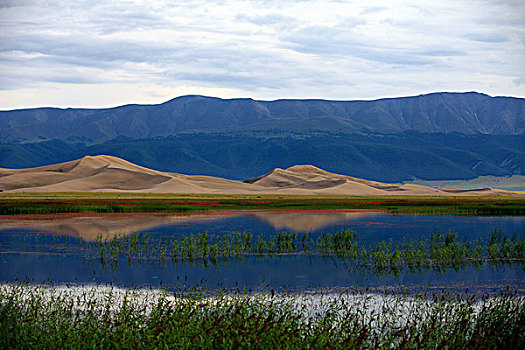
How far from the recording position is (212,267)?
25.0 meters

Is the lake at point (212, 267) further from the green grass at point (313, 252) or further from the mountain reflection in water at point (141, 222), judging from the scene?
the green grass at point (313, 252)

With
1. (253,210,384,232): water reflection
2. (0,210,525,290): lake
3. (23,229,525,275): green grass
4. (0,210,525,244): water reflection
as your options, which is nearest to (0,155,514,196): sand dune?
(253,210,384,232): water reflection

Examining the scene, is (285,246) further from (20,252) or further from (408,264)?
(20,252)

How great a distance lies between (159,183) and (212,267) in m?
97.5

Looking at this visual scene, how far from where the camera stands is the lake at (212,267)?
71.5ft

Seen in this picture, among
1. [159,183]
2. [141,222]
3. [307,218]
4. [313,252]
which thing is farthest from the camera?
[159,183]

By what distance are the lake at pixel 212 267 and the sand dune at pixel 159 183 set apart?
2569 inches

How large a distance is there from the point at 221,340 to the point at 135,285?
29.6ft

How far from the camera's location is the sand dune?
112 meters

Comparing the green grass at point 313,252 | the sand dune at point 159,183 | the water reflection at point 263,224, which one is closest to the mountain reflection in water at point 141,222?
the water reflection at point 263,224

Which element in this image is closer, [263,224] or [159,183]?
[263,224]

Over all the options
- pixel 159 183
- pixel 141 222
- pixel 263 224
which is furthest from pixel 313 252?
pixel 159 183

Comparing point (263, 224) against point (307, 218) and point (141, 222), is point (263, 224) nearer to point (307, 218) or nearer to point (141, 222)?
point (307, 218)

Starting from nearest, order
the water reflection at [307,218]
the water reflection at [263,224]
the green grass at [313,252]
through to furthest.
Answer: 1. the green grass at [313,252]
2. the water reflection at [263,224]
3. the water reflection at [307,218]
